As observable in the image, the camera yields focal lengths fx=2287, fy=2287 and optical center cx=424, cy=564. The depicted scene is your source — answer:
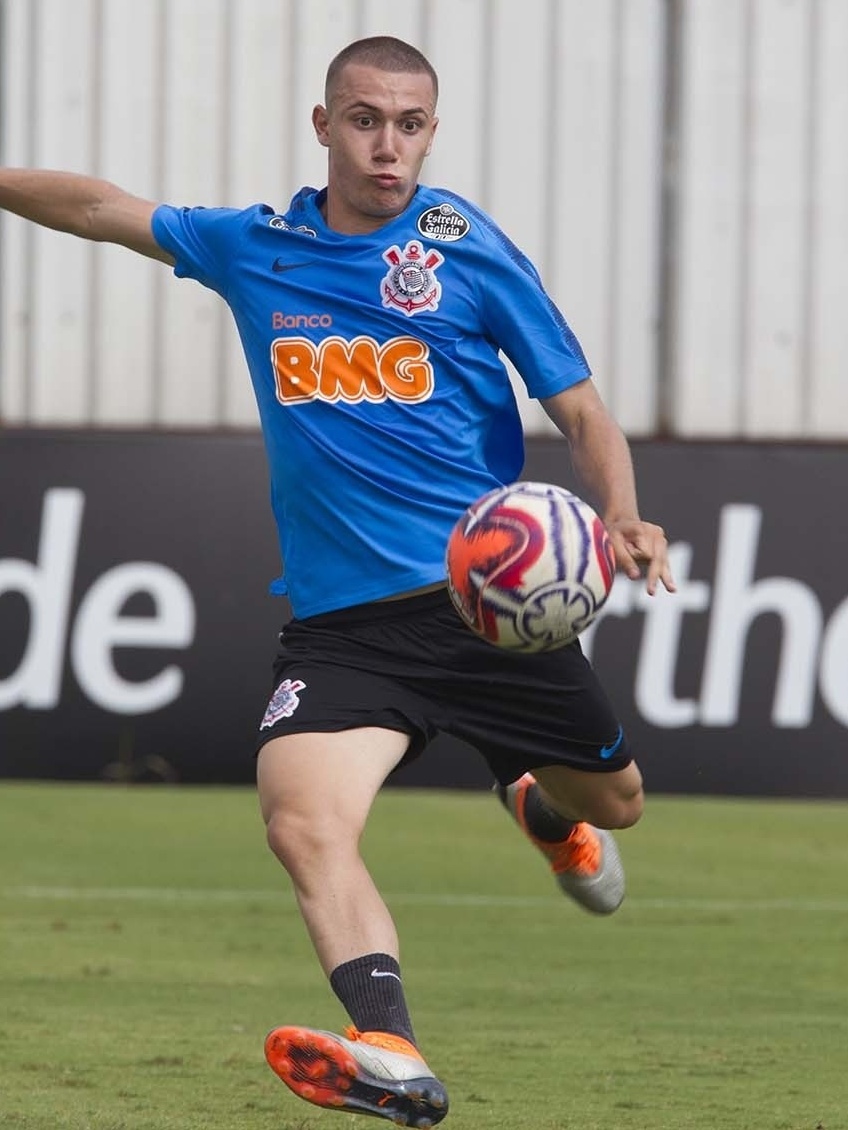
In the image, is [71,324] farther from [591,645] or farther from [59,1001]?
[59,1001]

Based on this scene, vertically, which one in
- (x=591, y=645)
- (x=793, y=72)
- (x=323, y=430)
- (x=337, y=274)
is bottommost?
(x=591, y=645)

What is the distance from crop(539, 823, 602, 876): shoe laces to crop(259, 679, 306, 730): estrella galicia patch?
1.70m

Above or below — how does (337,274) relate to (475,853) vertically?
above

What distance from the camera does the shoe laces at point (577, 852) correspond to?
6758 millimetres

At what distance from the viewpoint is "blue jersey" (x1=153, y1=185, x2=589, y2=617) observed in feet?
17.6

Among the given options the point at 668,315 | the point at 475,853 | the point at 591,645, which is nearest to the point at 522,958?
the point at 475,853

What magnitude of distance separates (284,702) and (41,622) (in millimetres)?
7921

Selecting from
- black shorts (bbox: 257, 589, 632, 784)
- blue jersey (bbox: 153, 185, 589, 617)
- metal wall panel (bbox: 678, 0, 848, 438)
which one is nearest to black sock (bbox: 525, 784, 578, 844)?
black shorts (bbox: 257, 589, 632, 784)

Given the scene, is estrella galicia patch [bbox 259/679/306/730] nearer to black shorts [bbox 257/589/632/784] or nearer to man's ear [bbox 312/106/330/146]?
black shorts [bbox 257/589/632/784]

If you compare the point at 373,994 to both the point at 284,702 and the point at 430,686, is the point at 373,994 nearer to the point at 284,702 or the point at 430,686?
the point at 284,702

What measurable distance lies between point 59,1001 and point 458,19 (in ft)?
29.0

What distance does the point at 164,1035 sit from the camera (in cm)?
639

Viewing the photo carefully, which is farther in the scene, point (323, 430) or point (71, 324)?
point (71, 324)

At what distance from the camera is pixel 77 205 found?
18.7ft
